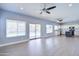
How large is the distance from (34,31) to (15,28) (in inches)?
129

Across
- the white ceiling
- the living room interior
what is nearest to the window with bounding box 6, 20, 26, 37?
the living room interior

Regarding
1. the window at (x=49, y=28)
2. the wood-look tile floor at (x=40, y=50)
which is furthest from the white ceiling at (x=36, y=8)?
the window at (x=49, y=28)

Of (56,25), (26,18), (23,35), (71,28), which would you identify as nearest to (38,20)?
(26,18)

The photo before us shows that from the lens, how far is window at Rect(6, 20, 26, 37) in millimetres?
7595

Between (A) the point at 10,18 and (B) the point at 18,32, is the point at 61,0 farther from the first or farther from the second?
(B) the point at 18,32

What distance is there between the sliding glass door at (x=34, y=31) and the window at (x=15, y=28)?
53.3 inches

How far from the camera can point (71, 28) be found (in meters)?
16.9

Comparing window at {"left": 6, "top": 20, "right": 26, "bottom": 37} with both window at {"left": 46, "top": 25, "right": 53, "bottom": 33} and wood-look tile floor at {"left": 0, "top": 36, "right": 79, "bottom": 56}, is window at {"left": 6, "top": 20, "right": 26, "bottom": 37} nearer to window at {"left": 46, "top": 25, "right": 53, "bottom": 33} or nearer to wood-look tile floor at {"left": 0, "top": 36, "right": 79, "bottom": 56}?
wood-look tile floor at {"left": 0, "top": 36, "right": 79, "bottom": 56}

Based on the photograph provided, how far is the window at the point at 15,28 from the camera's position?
7595mm

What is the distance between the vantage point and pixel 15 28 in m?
8.47

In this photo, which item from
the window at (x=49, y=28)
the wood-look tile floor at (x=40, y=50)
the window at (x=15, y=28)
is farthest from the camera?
the window at (x=49, y=28)

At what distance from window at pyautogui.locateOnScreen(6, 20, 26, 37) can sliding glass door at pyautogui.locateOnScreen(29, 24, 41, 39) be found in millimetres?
1354

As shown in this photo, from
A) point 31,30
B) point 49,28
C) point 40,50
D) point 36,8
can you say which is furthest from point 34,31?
point 40,50

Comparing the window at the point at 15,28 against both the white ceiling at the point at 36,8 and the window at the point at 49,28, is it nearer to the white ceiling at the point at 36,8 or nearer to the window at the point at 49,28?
the white ceiling at the point at 36,8
